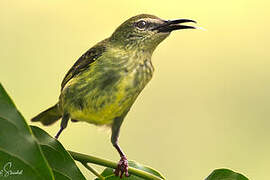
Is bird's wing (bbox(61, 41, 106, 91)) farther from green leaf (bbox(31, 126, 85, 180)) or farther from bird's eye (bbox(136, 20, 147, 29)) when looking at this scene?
green leaf (bbox(31, 126, 85, 180))

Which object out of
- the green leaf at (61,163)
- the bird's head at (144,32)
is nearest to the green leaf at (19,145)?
the green leaf at (61,163)

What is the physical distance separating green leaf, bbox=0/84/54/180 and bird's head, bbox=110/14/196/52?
2126 millimetres

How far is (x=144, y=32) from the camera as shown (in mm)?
3906

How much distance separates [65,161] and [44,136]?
0.14m

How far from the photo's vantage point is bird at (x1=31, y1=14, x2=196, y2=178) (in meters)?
3.55

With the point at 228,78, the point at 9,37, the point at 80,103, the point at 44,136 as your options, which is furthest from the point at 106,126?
the point at 228,78

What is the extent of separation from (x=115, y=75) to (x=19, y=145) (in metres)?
1.92

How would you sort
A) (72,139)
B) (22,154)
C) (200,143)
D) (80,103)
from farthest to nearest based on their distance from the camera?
1. (200,143)
2. (72,139)
3. (80,103)
4. (22,154)

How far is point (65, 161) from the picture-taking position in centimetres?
207

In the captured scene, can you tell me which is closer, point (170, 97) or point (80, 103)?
point (80, 103)

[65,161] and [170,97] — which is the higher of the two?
[65,161]

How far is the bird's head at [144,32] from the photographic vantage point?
12.4 ft

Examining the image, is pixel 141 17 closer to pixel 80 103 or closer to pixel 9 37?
pixel 80 103

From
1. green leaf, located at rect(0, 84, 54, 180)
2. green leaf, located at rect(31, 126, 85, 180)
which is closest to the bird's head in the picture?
green leaf, located at rect(31, 126, 85, 180)
